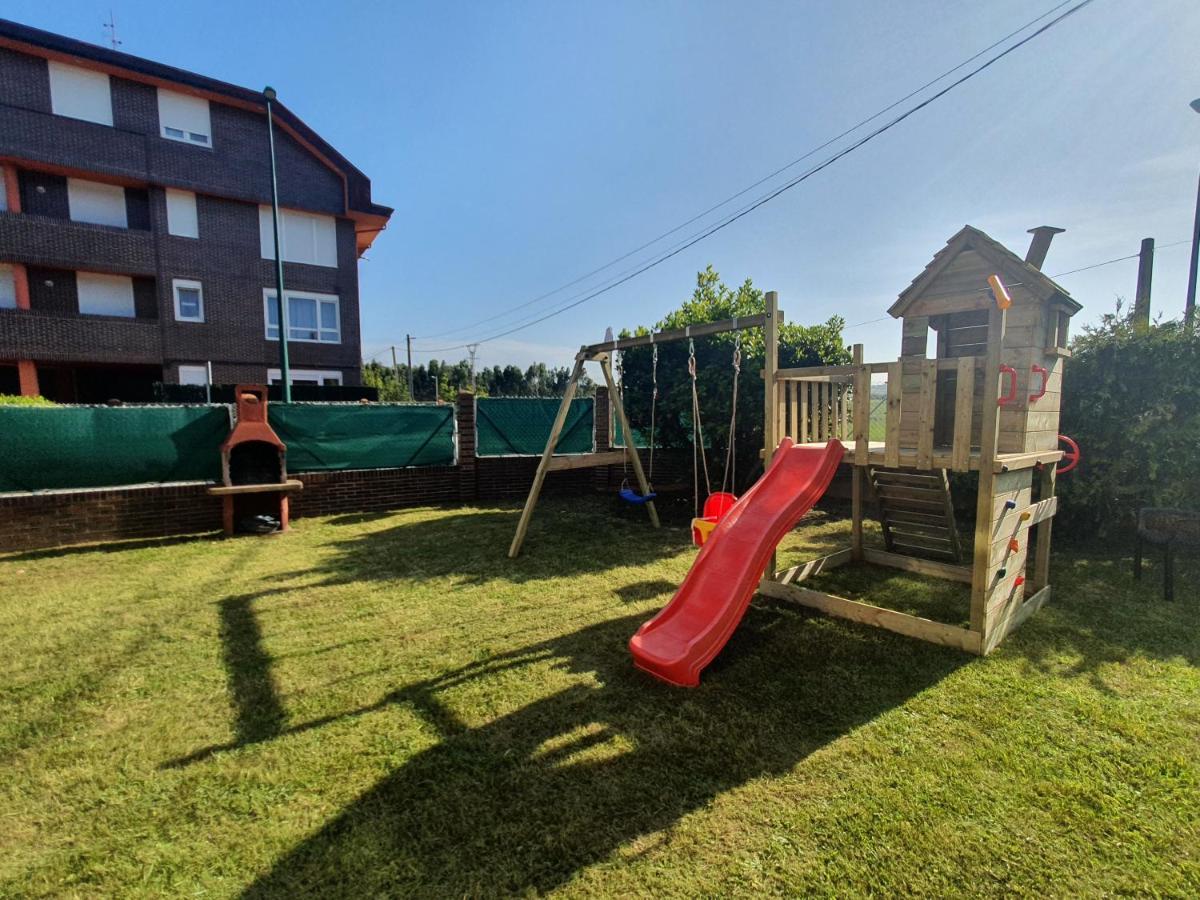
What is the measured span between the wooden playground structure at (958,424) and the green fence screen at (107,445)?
654 cm

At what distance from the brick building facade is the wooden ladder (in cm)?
1783

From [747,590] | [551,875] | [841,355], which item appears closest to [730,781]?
[551,875]

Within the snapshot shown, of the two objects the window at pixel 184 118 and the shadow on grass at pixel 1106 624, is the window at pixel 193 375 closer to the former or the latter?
the window at pixel 184 118

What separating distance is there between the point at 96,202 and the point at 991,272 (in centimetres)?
2189

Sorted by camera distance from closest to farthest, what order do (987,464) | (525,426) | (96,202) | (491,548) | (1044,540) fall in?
1. (987,464)
2. (1044,540)
3. (491,548)
4. (525,426)
5. (96,202)

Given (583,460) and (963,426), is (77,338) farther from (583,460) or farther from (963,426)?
(963,426)

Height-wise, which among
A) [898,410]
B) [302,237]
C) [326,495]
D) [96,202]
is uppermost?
[96,202]

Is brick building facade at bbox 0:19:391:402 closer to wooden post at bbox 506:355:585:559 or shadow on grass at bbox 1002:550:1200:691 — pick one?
wooden post at bbox 506:355:585:559

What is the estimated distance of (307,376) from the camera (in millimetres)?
17891

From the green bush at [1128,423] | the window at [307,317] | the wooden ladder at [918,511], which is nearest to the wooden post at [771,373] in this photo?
the wooden ladder at [918,511]

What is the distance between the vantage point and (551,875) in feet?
6.50

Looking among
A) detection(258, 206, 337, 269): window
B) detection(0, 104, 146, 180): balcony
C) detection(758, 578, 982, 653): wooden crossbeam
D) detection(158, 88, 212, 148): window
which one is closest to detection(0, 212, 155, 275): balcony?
detection(0, 104, 146, 180): balcony

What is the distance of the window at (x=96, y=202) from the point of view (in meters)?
15.2

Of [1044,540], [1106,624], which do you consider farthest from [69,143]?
[1106,624]
